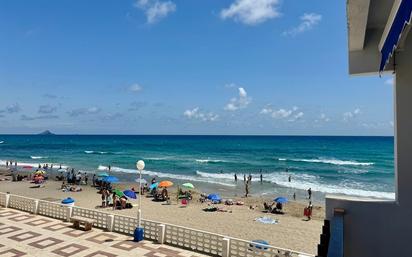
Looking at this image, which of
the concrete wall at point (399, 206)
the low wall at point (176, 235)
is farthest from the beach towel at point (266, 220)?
the concrete wall at point (399, 206)

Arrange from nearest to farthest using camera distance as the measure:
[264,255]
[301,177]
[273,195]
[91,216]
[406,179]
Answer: [406,179], [264,255], [91,216], [273,195], [301,177]

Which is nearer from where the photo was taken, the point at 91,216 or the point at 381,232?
the point at 381,232

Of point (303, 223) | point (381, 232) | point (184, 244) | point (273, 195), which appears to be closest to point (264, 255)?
point (184, 244)

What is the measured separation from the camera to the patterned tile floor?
932cm

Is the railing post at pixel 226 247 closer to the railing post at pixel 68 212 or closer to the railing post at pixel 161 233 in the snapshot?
the railing post at pixel 161 233

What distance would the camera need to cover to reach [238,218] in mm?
18781

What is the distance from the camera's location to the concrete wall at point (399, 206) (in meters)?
5.46

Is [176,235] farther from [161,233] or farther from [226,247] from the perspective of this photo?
[226,247]

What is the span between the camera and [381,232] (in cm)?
565

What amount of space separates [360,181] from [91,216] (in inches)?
1289

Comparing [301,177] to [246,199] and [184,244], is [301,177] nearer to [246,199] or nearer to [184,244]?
[246,199]

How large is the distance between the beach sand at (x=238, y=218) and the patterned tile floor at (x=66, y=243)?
6130mm

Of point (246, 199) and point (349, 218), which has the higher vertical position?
point (349, 218)

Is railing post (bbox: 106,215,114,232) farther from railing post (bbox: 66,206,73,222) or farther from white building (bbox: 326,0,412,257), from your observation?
white building (bbox: 326,0,412,257)
